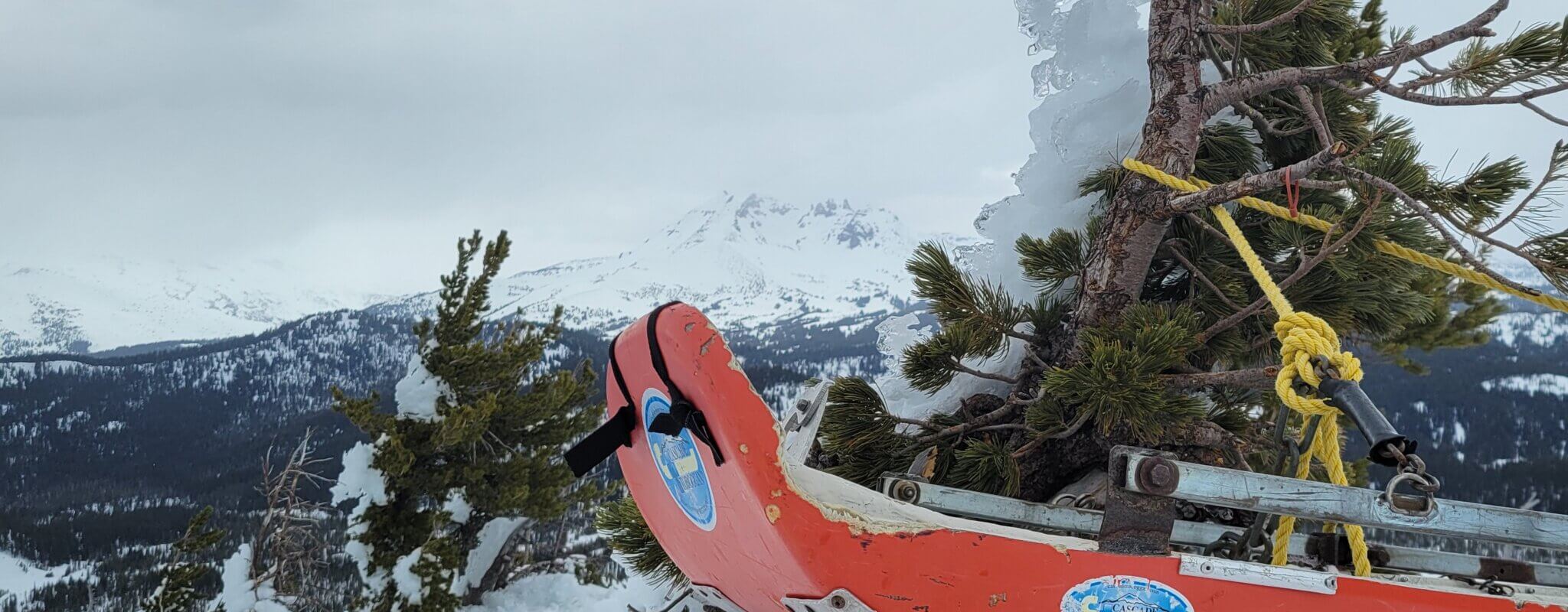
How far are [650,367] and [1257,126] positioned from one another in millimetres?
2161

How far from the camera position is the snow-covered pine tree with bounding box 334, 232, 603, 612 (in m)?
13.3

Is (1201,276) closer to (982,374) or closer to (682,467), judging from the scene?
(982,374)

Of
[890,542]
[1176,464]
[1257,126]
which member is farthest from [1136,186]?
[890,542]

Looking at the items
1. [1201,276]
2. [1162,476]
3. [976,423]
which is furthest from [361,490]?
[1162,476]

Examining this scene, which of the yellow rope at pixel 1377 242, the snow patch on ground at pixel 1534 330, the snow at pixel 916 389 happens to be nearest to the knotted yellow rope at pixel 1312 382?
the yellow rope at pixel 1377 242

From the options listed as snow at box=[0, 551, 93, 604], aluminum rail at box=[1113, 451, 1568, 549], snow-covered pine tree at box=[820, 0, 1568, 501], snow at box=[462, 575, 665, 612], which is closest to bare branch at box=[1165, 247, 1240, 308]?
snow-covered pine tree at box=[820, 0, 1568, 501]

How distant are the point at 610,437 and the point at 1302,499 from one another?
1.27 metres

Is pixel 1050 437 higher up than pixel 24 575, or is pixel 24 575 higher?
pixel 1050 437

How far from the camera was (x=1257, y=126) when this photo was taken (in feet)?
8.50

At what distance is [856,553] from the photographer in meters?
1.46

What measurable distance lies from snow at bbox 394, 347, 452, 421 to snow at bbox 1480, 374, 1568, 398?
87.5m

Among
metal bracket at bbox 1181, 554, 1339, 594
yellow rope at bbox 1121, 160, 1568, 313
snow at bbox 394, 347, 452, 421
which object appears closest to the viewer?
metal bracket at bbox 1181, 554, 1339, 594

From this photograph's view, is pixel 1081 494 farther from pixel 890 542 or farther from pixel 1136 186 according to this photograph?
pixel 890 542

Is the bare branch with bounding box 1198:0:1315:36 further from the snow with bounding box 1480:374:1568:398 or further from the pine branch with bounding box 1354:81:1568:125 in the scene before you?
the snow with bounding box 1480:374:1568:398
